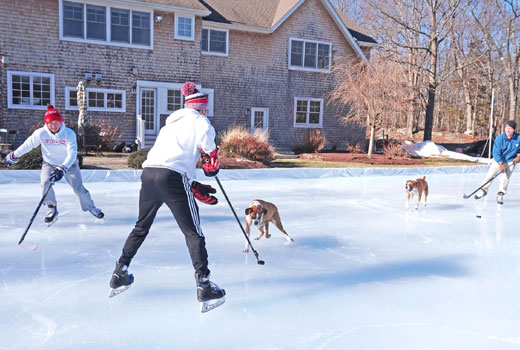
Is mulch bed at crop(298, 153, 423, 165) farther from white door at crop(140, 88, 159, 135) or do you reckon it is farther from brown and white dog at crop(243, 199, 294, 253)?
brown and white dog at crop(243, 199, 294, 253)

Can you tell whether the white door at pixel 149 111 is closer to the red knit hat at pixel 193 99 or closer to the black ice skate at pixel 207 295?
the red knit hat at pixel 193 99

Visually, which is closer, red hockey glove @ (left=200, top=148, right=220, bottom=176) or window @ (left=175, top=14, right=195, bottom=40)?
red hockey glove @ (left=200, top=148, right=220, bottom=176)

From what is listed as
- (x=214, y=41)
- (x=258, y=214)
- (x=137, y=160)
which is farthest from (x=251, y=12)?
(x=258, y=214)

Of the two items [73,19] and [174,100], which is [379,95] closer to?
[174,100]

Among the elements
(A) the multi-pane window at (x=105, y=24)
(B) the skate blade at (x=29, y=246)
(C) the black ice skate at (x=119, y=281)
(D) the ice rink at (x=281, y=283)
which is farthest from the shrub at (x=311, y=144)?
(C) the black ice skate at (x=119, y=281)

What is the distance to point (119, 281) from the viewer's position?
3.77 m

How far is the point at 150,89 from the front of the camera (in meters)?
18.7

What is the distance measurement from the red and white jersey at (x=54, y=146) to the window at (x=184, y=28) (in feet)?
44.1

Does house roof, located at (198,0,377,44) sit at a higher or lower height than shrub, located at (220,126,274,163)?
higher

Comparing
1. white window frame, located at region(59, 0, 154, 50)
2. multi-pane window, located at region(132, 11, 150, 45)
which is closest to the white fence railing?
white window frame, located at region(59, 0, 154, 50)

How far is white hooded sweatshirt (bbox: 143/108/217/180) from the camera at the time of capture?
3502mm

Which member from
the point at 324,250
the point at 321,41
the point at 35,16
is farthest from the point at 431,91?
the point at 324,250

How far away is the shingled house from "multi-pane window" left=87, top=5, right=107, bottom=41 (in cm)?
4

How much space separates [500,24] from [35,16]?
28.0m
